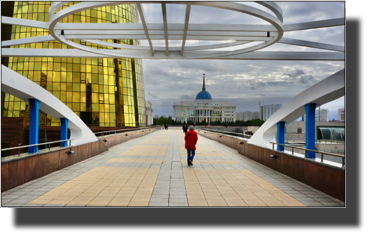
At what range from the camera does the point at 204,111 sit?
5344 inches

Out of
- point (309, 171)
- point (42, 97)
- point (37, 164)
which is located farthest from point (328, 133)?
point (37, 164)

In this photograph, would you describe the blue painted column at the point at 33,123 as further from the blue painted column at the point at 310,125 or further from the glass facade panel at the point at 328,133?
the glass facade panel at the point at 328,133

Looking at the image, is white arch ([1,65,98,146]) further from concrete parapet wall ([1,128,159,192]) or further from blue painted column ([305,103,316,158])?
blue painted column ([305,103,316,158])

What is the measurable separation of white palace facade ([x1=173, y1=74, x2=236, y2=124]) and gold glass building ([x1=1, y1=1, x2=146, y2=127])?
9559 centimetres

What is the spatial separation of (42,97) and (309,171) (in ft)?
28.7

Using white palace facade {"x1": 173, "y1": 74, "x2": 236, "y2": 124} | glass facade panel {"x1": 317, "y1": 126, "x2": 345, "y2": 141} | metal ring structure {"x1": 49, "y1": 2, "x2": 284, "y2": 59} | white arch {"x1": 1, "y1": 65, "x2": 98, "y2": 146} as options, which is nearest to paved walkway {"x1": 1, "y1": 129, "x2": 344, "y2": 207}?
white arch {"x1": 1, "y1": 65, "x2": 98, "y2": 146}

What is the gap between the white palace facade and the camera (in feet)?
448

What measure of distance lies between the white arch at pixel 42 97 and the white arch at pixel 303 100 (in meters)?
8.22

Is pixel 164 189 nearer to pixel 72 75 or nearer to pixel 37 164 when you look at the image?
pixel 37 164

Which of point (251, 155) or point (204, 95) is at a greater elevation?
point (204, 95)
